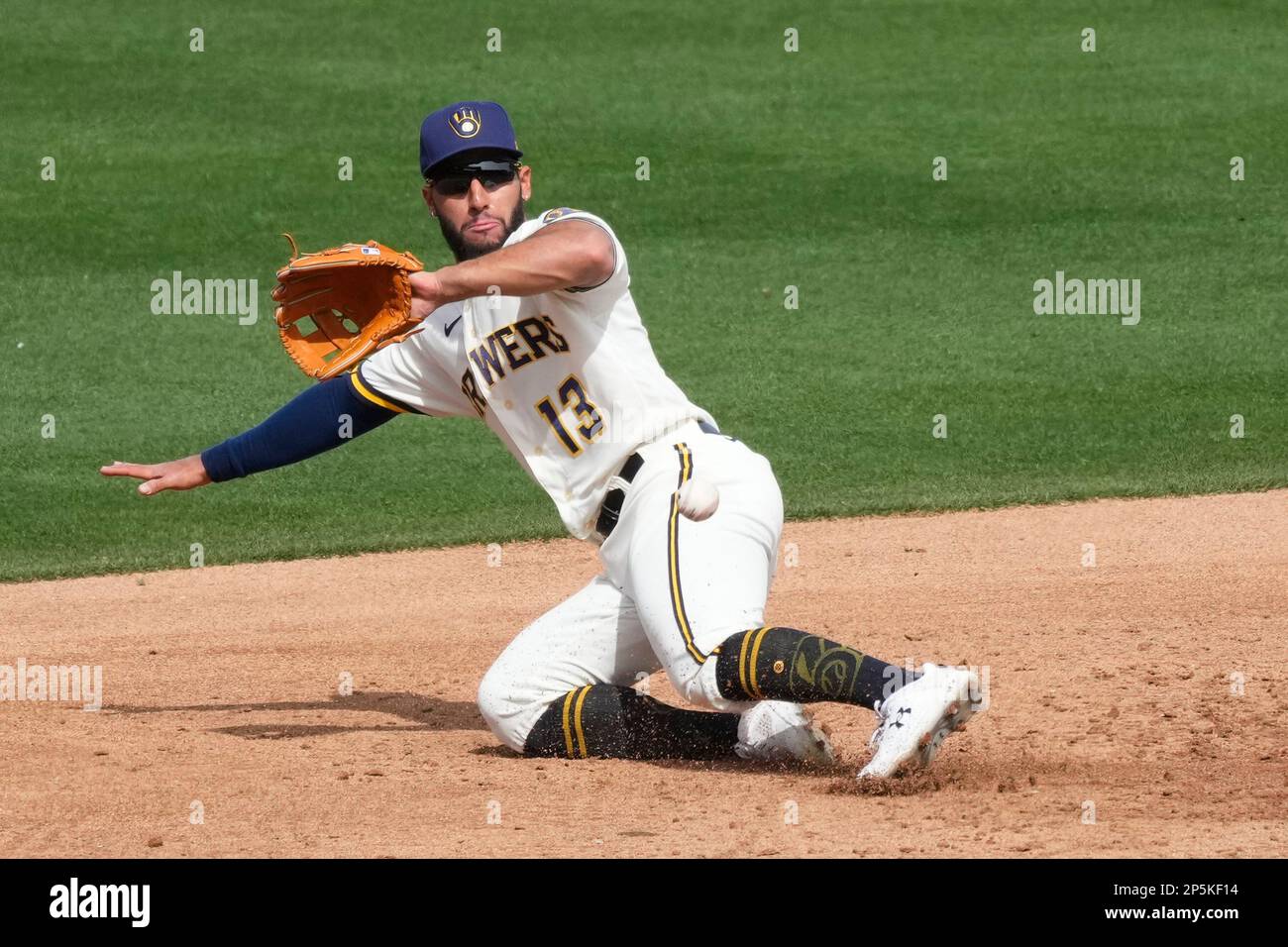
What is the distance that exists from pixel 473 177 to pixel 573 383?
0.64m

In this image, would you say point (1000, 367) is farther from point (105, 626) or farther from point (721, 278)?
point (105, 626)

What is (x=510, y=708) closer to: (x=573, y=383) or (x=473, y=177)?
(x=573, y=383)

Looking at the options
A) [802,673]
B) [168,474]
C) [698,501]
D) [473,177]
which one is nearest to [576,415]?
[698,501]

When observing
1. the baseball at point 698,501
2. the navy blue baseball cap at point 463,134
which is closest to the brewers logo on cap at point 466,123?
the navy blue baseball cap at point 463,134

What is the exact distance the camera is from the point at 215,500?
870cm

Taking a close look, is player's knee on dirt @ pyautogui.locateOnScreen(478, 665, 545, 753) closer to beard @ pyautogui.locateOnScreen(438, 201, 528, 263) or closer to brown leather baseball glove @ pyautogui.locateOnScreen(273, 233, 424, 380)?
brown leather baseball glove @ pyautogui.locateOnScreen(273, 233, 424, 380)

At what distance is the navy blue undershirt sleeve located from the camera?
509 cm

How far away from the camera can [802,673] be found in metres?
4.08

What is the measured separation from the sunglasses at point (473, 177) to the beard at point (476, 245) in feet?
0.27

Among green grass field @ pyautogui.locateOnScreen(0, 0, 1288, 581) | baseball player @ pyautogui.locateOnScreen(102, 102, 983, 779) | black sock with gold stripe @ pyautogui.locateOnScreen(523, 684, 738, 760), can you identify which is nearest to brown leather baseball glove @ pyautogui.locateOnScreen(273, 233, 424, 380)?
baseball player @ pyautogui.locateOnScreen(102, 102, 983, 779)

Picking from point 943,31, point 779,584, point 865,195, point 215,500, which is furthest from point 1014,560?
point 943,31

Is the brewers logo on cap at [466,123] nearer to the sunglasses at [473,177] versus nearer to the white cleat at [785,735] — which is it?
the sunglasses at [473,177]

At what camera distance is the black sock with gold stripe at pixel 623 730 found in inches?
184

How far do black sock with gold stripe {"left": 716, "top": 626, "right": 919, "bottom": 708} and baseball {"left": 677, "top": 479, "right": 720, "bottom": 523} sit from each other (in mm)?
349
